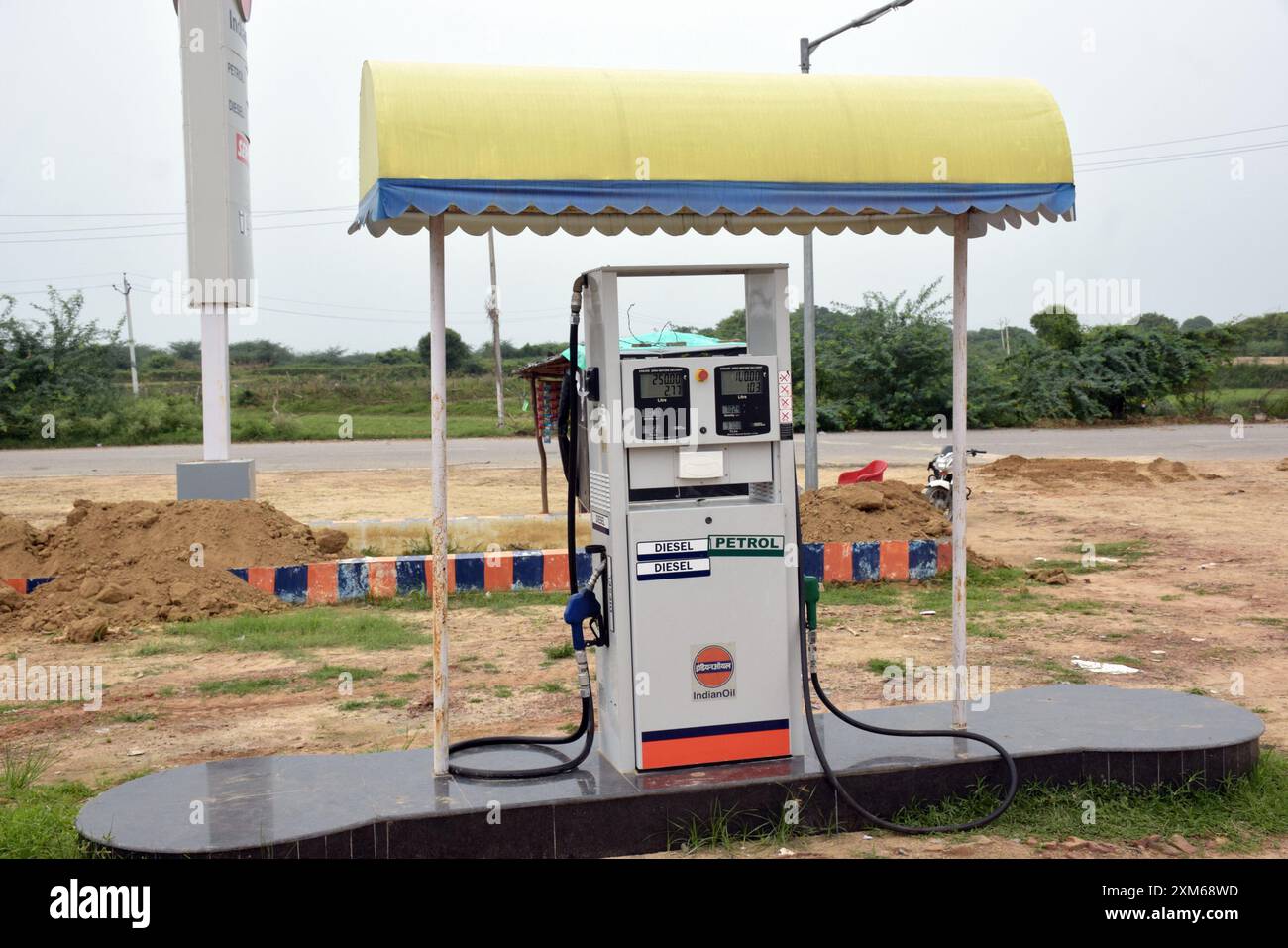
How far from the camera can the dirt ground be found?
6.95m

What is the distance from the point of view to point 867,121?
552 cm

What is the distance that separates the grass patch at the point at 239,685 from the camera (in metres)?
8.09

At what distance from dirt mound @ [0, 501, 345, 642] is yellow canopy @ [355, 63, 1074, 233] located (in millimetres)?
6239

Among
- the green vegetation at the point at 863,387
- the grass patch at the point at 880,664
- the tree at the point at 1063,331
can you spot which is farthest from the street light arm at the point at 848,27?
the tree at the point at 1063,331

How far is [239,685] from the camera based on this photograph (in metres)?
8.20

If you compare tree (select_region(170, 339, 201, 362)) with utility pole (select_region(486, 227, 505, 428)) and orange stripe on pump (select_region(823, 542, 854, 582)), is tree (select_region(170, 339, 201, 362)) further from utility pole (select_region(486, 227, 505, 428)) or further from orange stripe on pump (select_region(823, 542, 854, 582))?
orange stripe on pump (select_region(823, 542, 854, 582))

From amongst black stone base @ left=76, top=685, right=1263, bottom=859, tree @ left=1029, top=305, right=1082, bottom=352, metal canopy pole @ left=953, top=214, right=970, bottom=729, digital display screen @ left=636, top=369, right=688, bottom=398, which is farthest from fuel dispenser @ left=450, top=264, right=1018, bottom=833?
tree @ left=1029, top=305, right=1082, bottom=352

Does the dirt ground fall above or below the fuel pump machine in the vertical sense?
below

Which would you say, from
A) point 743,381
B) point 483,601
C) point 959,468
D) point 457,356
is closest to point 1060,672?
point 959,468

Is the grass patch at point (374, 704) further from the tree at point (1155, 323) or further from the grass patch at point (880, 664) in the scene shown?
the tree at point (1155, 323)

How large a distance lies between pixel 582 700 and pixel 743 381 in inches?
67.4

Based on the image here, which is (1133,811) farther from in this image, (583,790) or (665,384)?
(665,384)
